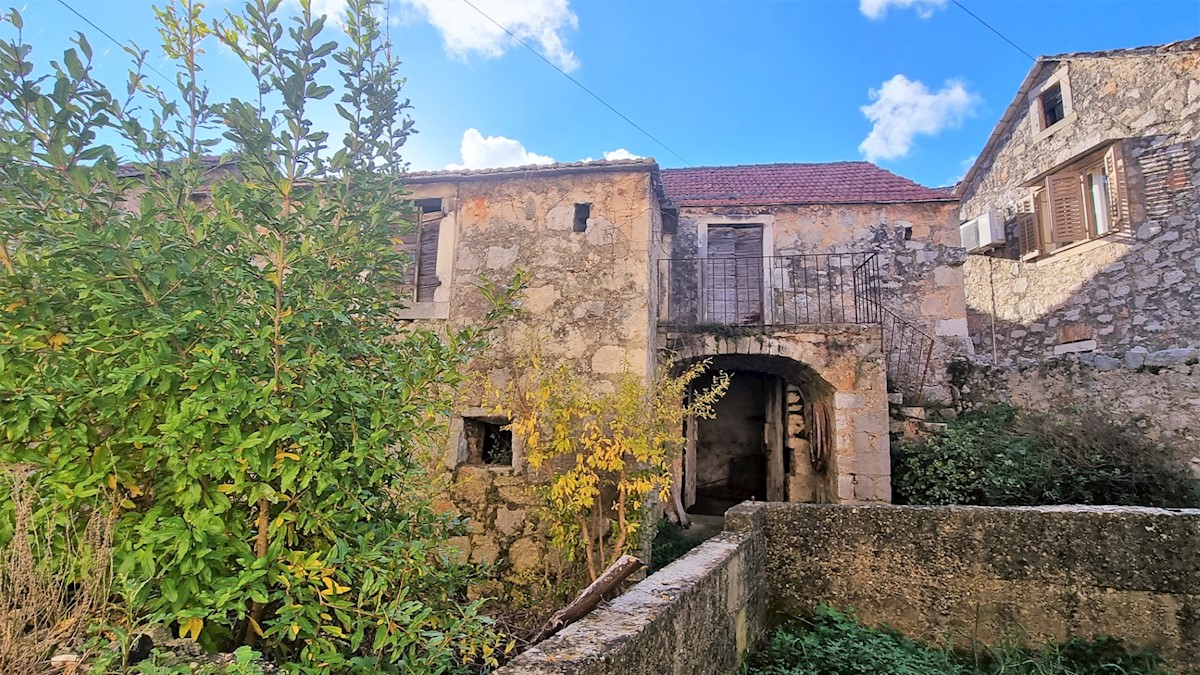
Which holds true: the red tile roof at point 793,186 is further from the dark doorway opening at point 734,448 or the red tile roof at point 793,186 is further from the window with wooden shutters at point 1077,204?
the dark doorway opening at point 734,448

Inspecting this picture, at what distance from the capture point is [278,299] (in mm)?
2119

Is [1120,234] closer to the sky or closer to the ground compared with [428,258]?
closer to the sky

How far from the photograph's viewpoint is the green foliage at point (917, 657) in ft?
11.1

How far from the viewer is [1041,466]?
634cm

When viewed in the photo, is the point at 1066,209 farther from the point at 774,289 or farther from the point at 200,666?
the point at 200,666

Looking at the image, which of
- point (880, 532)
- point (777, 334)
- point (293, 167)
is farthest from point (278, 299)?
point (777, 334)

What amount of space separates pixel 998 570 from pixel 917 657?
2.83ft

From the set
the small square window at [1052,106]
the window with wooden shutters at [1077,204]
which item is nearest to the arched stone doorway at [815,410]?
the window with wooden shutters at [1077,204]

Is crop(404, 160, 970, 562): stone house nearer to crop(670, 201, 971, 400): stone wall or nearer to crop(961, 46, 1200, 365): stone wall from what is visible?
crop(670, 201, 971, 400): stone wall

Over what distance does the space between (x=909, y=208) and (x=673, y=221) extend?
14.8ft

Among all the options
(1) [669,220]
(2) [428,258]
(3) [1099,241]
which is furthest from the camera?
(3) [1099,241]

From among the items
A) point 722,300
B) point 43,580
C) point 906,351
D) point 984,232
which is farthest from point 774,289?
point 43,580

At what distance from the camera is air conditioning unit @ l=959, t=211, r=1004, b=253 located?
1066cm

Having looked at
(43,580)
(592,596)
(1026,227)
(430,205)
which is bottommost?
(592,596)
